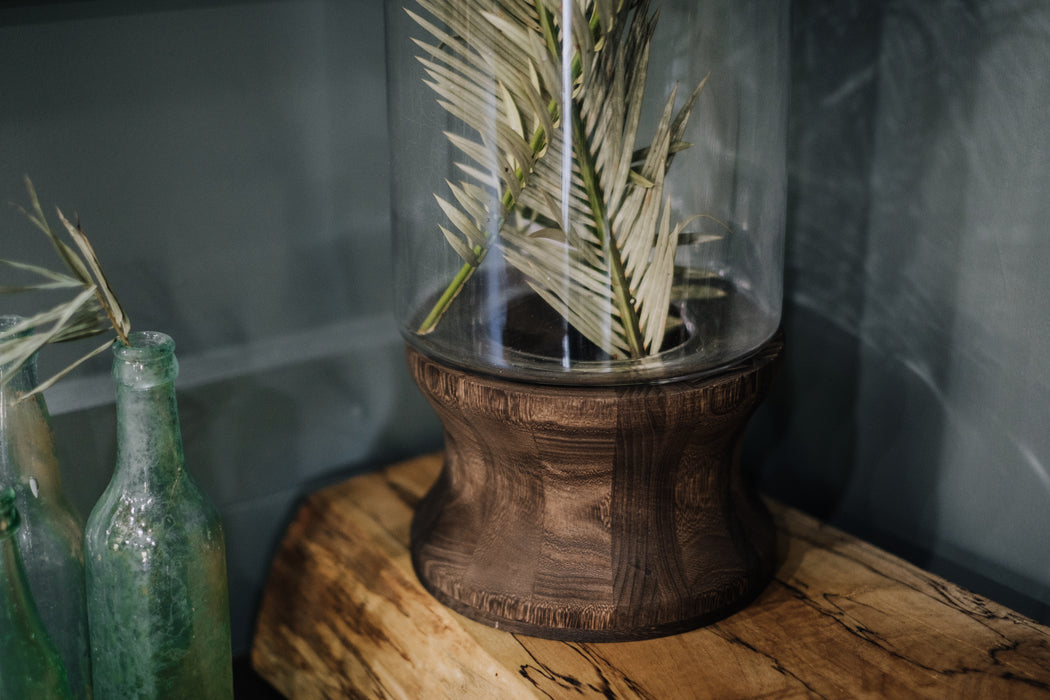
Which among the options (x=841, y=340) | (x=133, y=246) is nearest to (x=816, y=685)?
(x=841, y=340)

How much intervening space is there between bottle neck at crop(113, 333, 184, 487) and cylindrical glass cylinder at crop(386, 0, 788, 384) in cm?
17

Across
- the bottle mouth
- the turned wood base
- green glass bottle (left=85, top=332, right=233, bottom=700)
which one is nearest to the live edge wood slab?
the turned wood base

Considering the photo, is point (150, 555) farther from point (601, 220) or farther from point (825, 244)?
point (825, 244)

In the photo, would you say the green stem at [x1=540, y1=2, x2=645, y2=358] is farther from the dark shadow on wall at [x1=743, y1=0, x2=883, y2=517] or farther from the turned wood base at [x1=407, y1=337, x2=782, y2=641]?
the dark shadow on wall at [x1=743, y1=0, x2=883, y2=517]

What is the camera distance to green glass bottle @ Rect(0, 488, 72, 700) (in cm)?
52

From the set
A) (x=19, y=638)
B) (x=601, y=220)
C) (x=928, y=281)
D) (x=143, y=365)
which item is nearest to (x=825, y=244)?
(x=928, y=281)

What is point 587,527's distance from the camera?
2.09 feet

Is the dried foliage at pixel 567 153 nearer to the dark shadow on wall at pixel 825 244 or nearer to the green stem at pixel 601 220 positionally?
the green stem at pixel 601 220

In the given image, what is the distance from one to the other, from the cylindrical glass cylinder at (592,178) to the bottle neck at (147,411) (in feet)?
0.55

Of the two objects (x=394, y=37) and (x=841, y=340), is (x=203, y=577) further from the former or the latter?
(x=841, y=340)

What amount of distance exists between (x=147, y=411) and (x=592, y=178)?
0.29 metres

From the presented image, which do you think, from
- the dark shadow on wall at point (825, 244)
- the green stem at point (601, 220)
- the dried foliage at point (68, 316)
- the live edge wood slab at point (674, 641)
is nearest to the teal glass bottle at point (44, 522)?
the dried foliage at point (68, 316)

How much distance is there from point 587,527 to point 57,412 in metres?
0.39

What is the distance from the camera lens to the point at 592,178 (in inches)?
22.5
